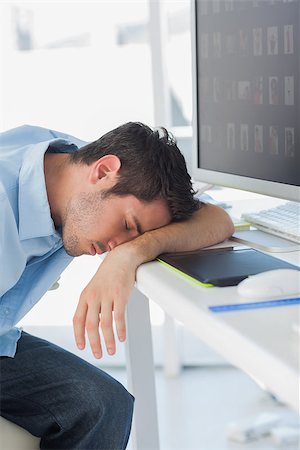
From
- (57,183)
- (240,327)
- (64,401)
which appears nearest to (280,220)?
(57,183)

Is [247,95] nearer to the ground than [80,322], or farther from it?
farther from it

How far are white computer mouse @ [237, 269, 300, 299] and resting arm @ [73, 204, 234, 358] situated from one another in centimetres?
24

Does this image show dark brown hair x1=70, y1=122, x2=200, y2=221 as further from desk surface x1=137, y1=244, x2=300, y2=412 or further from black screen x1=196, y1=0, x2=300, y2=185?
desk surface x1=137, y1=244, x2=300, y2=412

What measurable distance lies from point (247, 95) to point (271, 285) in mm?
655

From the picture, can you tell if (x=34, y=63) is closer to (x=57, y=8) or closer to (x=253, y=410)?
(x=57, y=8)

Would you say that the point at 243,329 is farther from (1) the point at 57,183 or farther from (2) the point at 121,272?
(1) the point at 57,183

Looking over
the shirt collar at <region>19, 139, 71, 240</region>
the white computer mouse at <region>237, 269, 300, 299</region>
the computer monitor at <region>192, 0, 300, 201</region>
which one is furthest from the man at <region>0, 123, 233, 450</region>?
the white computer mouse at <region>237, 269, 300, 299</region>

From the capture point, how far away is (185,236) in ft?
4.69

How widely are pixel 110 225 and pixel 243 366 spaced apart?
2.11 ft

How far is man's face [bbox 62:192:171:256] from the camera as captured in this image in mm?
1470

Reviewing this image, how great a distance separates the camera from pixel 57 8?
3.12 m

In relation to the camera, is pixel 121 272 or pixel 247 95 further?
pixel 247 95

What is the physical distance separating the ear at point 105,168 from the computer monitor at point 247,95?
0.27m

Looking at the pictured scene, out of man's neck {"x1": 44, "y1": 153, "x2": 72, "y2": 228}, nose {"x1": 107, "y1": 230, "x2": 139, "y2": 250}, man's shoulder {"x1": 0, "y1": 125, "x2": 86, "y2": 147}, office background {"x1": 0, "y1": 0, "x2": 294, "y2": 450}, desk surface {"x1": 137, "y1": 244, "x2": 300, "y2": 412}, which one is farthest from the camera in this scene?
office background {"x1": 0, "y1": 0, "x2": 294, "y2": 450}
